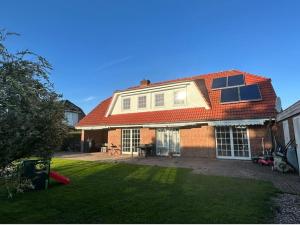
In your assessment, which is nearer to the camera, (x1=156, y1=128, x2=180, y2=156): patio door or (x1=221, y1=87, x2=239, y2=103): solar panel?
(x1=221, y1=87, x2=239, y2=103): solar panel

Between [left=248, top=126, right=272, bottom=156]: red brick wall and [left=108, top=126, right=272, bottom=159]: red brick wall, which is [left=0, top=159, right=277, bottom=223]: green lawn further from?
Answer: [left=108, top=126, right=272, bottom=159]: red brick wall

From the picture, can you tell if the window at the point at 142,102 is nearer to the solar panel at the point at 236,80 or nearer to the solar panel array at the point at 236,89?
the solar panel array at the point at 236,89

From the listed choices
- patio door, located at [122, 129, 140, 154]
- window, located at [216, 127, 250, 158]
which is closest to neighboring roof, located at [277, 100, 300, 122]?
window, located at [216, 127, 250, 158]

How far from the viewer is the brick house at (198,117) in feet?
54.2

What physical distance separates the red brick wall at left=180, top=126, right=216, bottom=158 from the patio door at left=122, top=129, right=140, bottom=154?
532cm

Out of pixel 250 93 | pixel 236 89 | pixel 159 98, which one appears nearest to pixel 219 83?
pixel 236 89

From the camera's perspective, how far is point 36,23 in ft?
47.3

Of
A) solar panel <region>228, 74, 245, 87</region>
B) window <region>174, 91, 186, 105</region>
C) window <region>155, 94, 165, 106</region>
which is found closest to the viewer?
solar panel <region>228, 74, 245, 87</region>

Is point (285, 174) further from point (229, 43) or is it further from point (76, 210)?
point (229, 43)

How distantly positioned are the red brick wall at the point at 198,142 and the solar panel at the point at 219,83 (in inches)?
194

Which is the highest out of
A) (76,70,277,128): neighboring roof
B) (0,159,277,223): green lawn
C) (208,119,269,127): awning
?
(76,70,277,128): neighboring roof

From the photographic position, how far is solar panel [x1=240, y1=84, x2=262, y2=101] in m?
17.5

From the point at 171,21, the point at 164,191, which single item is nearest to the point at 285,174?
the point at 164,191

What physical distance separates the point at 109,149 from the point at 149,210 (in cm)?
1867
